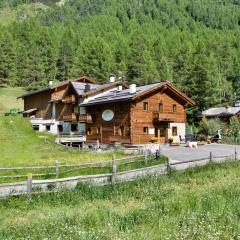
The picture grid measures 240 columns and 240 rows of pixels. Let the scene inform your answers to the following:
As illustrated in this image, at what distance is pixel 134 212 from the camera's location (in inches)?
495

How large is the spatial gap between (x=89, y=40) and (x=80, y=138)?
6699 centimetres

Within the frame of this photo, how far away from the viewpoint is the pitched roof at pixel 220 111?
67438 mm

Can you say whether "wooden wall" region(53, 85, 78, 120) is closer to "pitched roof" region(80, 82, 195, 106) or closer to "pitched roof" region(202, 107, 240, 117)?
"pitched roof" region(80, 82, 195, 106)

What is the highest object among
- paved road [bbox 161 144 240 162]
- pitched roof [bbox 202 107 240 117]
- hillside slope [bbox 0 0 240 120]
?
hillside slope [bbox 0 0 240 120]

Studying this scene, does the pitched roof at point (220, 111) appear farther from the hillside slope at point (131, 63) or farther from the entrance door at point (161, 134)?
the entrance door at point (161, 134)

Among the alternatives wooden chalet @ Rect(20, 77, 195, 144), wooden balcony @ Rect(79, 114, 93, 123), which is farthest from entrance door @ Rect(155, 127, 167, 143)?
wooden balcony @ Rect(79, 114, 93, 123)

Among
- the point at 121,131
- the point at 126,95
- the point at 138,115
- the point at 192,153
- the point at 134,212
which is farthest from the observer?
the point at 121,131

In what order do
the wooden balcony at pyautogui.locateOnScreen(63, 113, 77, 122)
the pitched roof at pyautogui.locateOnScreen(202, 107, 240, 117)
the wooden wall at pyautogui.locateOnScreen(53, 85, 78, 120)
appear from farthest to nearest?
the pitched roof at pyautogui.locateOnScreen(202, 107, 240, 117), the wooden wall at pyautogui.locateOnScreen(53, 85, 78, 120), the wooden balcony at pyautogui.locateOnScreen(63, 113, 77, 122)

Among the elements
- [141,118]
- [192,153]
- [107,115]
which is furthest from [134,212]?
[107,115]

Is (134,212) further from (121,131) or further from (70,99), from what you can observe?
(70,99)

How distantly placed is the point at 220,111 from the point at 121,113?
92.4 ft

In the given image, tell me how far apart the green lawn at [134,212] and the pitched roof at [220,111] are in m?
49.2

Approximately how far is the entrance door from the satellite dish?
5.96m

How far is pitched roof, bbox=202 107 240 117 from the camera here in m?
67.4
